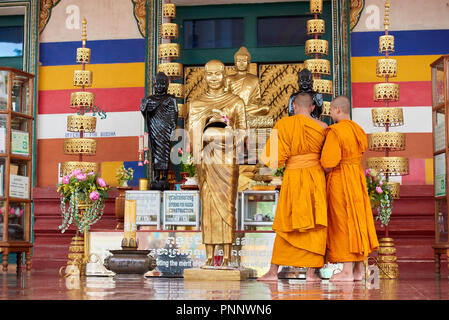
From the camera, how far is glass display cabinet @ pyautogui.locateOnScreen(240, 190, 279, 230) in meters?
6.92

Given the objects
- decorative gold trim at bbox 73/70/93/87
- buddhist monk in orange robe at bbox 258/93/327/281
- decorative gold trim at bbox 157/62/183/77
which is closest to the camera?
buddhist monk in orange robe at bbox 258/93/327/281

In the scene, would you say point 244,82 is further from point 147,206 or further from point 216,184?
point 216,184

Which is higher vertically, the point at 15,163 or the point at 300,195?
the point at 15,163

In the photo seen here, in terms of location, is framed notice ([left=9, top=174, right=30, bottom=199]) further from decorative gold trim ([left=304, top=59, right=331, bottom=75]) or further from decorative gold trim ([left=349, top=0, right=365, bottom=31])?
decorative gold trim ([left=349, top=0, right=365, bottom=31])

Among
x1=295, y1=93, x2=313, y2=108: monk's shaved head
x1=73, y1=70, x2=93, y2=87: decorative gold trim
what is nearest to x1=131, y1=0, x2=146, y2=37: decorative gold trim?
x1=73, y1=70, x2=93, y2=87: decorative gold trim

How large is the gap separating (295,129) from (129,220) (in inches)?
70.3

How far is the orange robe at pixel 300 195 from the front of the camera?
18.0ft

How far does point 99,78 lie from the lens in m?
9.46

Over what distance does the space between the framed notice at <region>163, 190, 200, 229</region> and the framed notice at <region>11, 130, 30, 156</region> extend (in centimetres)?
161

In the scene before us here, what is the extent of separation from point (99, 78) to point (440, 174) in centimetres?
441


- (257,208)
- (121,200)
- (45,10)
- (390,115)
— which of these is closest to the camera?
(257,208)

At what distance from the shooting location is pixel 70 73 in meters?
9.53

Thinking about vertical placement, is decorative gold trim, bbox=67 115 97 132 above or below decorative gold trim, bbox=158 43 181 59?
below

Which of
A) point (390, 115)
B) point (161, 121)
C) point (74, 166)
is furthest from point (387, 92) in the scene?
point (74, 166)
